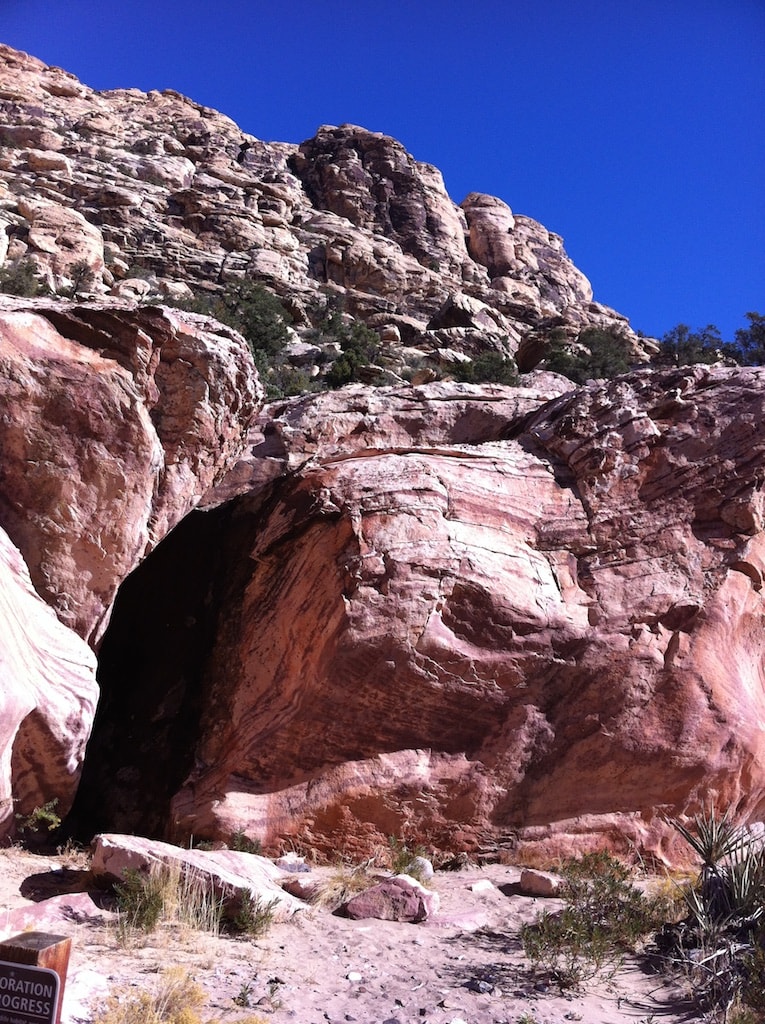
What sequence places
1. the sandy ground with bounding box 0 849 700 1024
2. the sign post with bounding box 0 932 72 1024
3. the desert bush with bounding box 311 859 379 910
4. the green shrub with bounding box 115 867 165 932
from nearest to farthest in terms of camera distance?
the sign post with bounding box 0 932 72 1024 → the sandy ground with bounding box 0 849 700 1024 → the green shrub with bounding box 115 867 165 932 → the desert bush with bounding box 311 859 379 910

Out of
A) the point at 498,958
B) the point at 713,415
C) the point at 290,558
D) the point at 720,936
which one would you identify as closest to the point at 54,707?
the point at 290,558

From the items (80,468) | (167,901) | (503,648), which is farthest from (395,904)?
(80,468)

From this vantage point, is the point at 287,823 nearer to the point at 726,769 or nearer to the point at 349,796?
the point at 349,796

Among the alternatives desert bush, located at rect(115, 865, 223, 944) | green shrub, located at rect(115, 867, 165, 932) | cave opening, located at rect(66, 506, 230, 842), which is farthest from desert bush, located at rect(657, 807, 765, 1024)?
cave opening, located at rect(66, 506, 230, 842)

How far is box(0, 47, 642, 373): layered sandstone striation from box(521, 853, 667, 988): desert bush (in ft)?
98.2

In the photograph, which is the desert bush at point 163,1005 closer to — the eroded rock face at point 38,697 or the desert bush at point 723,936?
the eroded rock face at point 38,697

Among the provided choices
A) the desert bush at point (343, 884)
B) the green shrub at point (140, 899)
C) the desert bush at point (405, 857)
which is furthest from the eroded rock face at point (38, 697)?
the desert bush at point (405, 857)

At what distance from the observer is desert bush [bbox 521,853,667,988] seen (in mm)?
5547

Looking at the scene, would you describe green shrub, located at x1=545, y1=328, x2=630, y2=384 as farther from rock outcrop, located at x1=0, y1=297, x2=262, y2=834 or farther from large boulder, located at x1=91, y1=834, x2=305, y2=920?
large boulder, located at x1=91, y1=834, x2=305, y2=920

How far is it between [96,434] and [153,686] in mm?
3230

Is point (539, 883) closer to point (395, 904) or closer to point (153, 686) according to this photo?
point (395, 904)

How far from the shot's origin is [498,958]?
580 centimetres

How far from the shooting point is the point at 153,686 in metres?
9.96

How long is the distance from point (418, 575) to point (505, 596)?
37.5 inches
